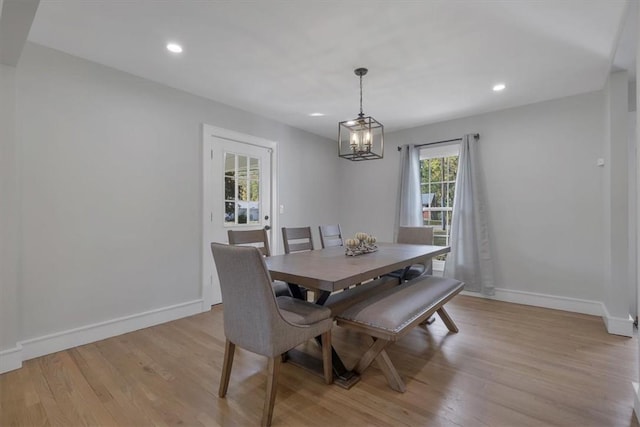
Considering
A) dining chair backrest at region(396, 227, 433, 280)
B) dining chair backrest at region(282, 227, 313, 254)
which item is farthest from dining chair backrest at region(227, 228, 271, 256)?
dining chair backrest at region(396, 227, 433, 280)

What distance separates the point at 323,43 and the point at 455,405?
256 centimetres

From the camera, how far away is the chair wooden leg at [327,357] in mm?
1829

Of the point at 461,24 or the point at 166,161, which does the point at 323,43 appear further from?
the point at 166,161

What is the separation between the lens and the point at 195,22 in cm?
206

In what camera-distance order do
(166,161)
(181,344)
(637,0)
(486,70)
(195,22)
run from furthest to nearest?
(166,161) < (486,70) < (181,344) < (195,22) < (637,0)

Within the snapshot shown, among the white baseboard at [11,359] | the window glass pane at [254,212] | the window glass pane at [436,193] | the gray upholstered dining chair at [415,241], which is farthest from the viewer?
the window glass pane at [436,193]

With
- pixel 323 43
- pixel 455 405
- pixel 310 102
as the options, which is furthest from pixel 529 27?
pixel 455 405

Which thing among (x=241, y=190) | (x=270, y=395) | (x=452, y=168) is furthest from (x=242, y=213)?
(x=452, y=168)

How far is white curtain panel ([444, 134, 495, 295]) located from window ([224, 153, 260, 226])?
2.67 meters

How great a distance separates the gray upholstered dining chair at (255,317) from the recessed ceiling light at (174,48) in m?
1.72

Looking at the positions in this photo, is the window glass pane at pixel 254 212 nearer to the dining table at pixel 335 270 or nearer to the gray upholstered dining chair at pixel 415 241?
the dining table at pixel 335 270

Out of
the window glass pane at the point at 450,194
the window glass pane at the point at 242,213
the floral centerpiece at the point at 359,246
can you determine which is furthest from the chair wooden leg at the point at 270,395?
the window glass pane at the point at 450,194

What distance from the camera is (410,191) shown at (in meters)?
4.51

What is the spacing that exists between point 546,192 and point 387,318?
2.98 m
